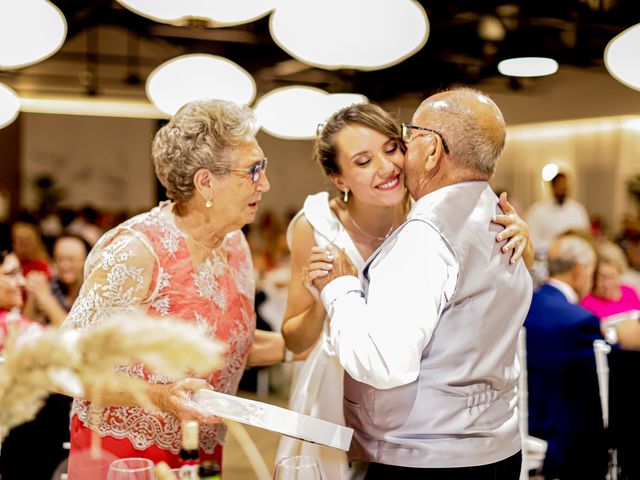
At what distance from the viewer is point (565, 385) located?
3.28 meters

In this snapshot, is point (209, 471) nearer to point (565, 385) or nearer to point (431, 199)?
point (431, 199)

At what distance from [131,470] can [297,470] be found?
0.91ft

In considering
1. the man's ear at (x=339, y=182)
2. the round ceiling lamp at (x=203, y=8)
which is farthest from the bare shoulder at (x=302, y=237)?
the round ceiling lamp at (x=203, y=8)

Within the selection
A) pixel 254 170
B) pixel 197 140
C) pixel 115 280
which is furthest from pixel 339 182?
pixel 115 280

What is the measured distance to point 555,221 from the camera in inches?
304

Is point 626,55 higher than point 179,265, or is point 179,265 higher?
point 626,55

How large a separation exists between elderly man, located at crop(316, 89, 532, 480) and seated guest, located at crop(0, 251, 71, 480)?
166cm

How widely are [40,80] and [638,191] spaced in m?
9.99

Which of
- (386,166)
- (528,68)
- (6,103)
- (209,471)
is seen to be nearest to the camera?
(209,471)

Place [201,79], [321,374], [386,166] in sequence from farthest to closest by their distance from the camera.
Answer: [201,79] → [321,374] → [386,166]

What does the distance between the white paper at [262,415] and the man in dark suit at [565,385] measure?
2.11m

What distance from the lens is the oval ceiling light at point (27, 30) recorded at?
3.20 metres

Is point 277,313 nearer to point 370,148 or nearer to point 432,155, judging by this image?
point 370,148
